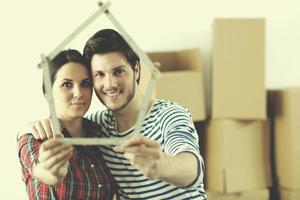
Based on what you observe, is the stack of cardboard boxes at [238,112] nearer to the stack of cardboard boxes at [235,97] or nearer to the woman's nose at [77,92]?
the stack of cardboard boxes at [235,97]

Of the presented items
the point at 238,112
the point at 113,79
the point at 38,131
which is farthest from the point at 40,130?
the point at 238,112

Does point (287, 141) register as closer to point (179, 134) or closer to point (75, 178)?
point (179, 134)

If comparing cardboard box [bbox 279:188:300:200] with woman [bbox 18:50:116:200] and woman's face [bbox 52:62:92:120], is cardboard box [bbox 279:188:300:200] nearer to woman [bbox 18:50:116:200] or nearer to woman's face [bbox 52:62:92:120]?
woman [bbox 18:50:116:200]

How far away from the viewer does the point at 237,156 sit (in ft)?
8.11

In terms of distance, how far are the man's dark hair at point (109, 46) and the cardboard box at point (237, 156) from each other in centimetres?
124

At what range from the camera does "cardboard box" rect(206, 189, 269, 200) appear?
2.48 metres

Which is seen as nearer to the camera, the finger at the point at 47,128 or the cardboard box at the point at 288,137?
the finger at the point at 47,128

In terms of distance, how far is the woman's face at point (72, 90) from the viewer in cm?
123

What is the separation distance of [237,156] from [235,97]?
0.96 ft

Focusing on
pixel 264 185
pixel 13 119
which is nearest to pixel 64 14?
pixel 13 119

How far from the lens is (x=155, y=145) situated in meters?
1.02

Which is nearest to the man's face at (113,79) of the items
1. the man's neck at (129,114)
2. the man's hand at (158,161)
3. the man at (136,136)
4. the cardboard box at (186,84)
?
the man at (136,136)

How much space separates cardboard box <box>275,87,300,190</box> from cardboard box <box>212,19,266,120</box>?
5.3 inches

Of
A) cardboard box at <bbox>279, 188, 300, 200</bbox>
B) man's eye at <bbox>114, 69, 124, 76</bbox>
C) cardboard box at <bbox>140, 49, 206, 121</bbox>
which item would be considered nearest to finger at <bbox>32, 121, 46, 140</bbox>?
man's eye at <bbox>114, 69, 124, 76</bbox>
